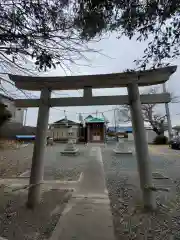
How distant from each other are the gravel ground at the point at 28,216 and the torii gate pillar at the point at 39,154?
0.69 ft

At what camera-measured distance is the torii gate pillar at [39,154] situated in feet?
10.5

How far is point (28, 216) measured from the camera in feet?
9.28

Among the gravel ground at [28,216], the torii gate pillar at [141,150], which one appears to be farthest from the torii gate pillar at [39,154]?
the torii gate pillar at [141,150]

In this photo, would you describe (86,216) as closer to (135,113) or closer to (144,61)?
(135,113)

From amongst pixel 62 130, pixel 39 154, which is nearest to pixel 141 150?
pixel 39 154

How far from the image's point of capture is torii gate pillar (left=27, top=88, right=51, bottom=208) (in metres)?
3.19

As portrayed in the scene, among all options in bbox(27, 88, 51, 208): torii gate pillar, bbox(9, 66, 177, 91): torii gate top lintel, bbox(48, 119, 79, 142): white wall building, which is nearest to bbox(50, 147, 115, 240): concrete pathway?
bbox(27, 88, 51, 208): torii gate pillar

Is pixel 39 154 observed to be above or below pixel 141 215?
above

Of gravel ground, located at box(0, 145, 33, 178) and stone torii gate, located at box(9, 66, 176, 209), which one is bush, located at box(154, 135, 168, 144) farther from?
stone torii gate, located at box(9, 66, 176, 209)

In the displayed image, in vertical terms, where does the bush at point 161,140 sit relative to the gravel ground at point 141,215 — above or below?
above

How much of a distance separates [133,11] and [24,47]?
62.5 inches

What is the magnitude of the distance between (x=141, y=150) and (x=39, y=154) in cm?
198

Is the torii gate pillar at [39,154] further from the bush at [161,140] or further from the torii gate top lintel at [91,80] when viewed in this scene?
the bush at [161,140]

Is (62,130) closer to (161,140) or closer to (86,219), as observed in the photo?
(161,140)
